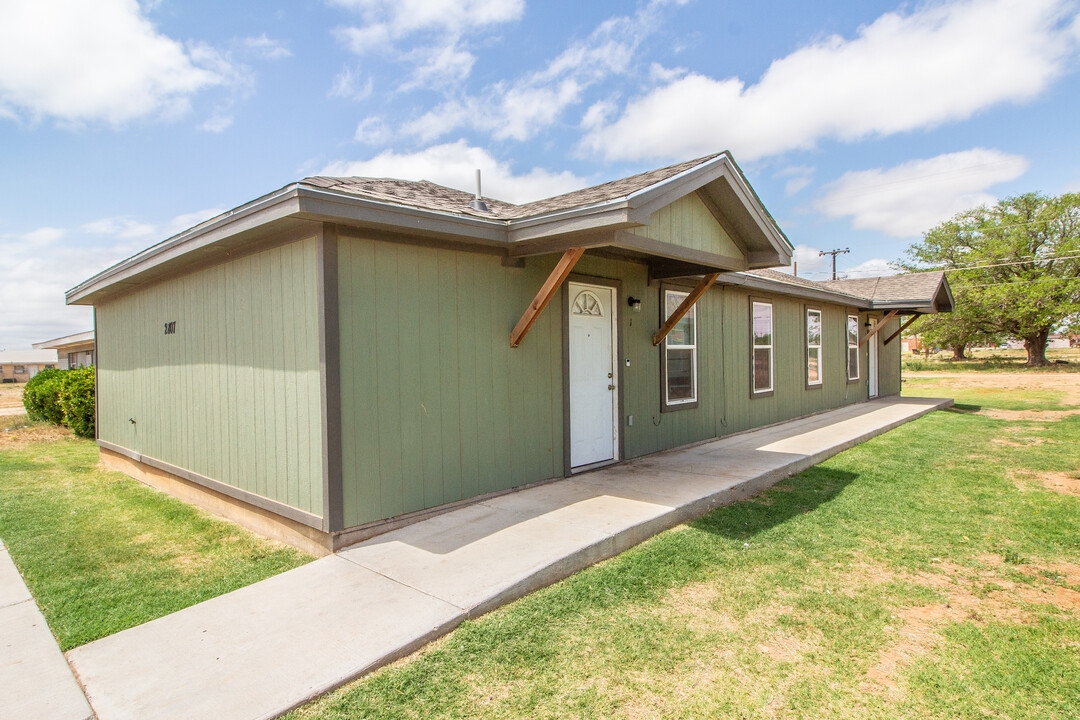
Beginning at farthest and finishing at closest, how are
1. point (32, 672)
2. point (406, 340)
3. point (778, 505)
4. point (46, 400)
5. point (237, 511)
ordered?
1. point (46, 400)
2. point (778, 505)
3. point (237, 511)
4. point (406, 340)
5. point (32, 672)

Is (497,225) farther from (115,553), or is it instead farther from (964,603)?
(964,603)

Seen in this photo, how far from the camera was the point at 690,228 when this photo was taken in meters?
4.93

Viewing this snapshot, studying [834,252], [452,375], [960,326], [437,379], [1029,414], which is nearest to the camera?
[437,379]

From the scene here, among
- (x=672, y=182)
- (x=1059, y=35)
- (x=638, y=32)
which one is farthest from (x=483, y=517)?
→ (x=1059, y=35)

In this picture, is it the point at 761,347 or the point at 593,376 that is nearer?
the point at 593,376

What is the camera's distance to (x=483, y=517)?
13.6 ft

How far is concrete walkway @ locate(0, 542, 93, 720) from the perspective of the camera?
215 cm

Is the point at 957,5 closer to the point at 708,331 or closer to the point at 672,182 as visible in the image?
the point at 708,331

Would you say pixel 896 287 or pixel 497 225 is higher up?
pixel 896 287

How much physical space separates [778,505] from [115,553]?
521 centimetres

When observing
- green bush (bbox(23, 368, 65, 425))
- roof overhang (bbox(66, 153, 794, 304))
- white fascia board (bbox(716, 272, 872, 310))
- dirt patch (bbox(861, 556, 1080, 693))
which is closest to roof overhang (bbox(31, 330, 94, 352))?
green bush (bbox(23, 368, 65, 425))

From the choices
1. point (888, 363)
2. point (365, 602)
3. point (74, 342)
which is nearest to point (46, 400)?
point (74, 342)

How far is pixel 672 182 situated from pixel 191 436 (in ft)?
16.5

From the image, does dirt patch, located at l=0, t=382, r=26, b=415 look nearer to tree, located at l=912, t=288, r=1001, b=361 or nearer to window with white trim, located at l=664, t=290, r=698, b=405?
window with white trim, located at l=664, t=290, r=698, b=405
